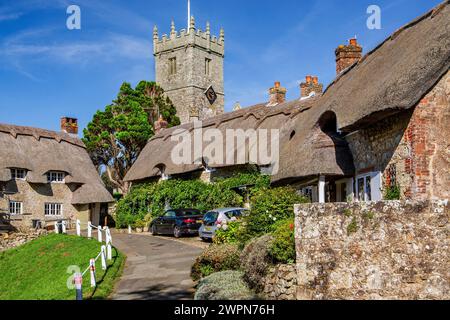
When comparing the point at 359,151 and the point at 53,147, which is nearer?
the point at 359,151

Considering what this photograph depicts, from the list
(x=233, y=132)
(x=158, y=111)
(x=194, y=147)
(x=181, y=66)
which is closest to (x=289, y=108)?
(x=233, y=132)

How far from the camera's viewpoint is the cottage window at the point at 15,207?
36.1 metres

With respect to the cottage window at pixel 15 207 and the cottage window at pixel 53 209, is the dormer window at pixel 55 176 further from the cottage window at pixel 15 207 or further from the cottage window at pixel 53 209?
the cottage window at pixel 15 207

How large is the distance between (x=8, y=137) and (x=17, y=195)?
5.02 meters

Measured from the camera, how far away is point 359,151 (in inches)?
640

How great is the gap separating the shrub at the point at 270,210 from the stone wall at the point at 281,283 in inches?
128

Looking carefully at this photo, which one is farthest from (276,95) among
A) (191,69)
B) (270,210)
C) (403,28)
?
(191,69)

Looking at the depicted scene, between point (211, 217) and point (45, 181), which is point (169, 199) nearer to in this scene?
point (45, 181)

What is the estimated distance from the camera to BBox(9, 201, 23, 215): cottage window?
36.1 m

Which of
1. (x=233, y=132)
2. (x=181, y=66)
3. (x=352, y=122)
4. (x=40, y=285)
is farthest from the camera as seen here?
(x=181, y=66)

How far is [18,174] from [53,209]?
3.60 m

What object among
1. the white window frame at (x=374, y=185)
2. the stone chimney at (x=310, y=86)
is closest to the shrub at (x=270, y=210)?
the white window frame at (x=374, y=185)
